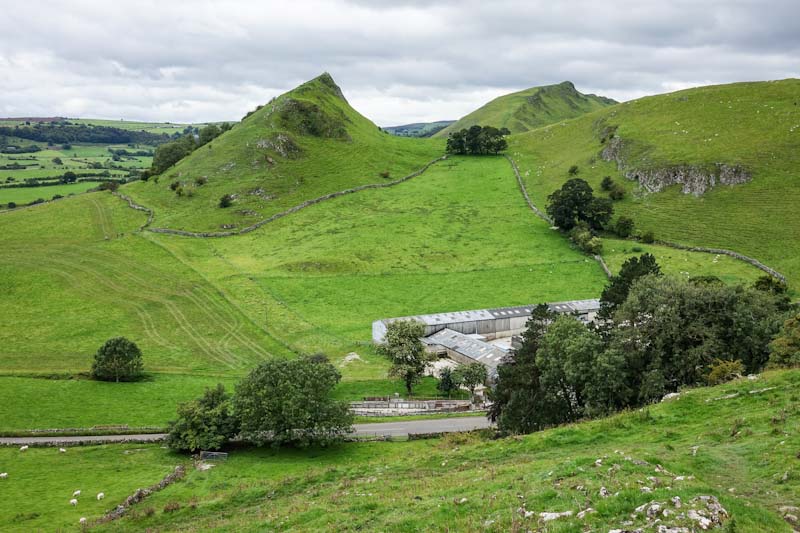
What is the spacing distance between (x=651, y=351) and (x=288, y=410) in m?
29.5

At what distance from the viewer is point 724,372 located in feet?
116

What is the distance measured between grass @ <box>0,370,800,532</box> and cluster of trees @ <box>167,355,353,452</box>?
494cm

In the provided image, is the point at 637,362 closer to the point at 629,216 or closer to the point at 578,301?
the point at 578,301

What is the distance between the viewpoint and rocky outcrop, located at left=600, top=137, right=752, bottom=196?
363ft

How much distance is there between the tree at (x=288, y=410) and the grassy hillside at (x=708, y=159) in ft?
238

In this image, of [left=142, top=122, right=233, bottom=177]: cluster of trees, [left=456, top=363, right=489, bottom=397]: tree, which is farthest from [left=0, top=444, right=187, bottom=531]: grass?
[left=142, top=122, right=233, bottom=177]: cluster of trees

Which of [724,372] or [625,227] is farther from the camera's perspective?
[625,227]

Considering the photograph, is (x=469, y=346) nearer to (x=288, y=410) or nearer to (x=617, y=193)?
(x=288, y=410)

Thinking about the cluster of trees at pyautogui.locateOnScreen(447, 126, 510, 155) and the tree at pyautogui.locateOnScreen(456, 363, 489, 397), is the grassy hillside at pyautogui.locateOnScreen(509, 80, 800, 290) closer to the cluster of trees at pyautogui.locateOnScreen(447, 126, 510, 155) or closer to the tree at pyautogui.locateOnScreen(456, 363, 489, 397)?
the cluster of trees at pyautogui.locateOnScreen(447, 126, 510, 155)

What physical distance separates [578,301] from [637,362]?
44.7 metres

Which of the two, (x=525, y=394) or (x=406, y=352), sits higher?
(x=525, y=394)

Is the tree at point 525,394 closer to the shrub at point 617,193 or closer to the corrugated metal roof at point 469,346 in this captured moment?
the corrugated metal roof at point 469,346

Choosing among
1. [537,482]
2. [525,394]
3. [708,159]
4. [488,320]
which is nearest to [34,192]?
[488,320]

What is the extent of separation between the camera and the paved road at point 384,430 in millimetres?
49812
